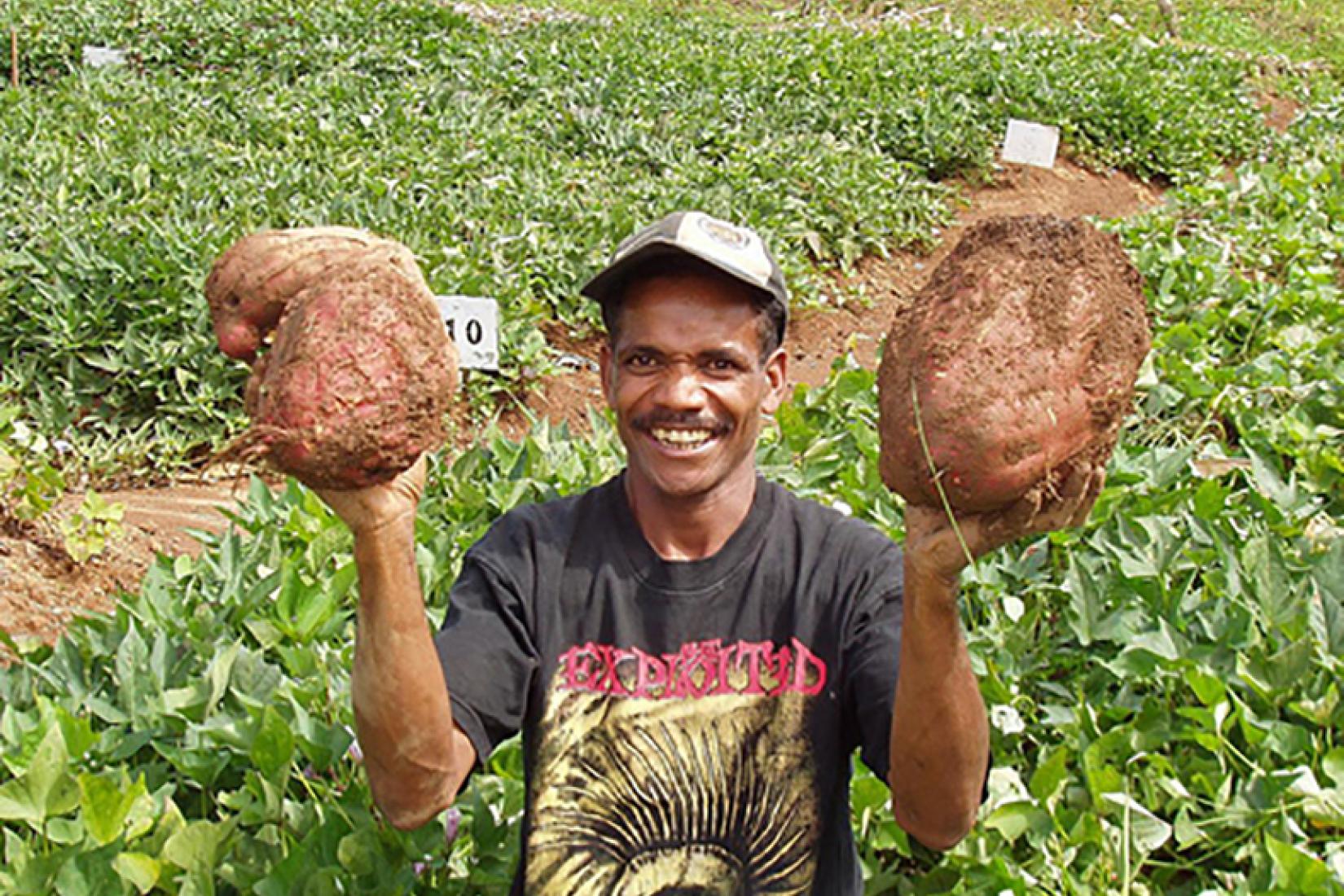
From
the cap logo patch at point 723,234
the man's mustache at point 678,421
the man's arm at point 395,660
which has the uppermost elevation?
the cap logo patch at point 723,234

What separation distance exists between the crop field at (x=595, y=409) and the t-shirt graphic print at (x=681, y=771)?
1.66ft

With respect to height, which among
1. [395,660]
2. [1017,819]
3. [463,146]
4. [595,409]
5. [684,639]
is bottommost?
[463,146]

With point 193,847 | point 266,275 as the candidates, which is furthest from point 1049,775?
point 266,275

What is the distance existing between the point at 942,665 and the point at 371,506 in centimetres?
65

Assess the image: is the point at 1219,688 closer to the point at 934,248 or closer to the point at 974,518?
the point at 974,518

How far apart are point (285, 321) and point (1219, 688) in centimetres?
181

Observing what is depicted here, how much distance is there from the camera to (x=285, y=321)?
1.48 metres

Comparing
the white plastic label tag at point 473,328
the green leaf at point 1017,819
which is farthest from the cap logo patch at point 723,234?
the white plastic label tag at point 473,328

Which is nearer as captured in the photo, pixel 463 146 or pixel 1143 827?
pixel 1143 827

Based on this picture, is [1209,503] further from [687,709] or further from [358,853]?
[358,853]

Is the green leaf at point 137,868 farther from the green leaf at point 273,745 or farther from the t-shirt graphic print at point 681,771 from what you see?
the t-shirt graphic print at point 681,771

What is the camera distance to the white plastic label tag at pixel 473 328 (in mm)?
3955

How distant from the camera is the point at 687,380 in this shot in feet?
5.65

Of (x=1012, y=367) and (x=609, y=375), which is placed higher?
(x=1012, y=367)
